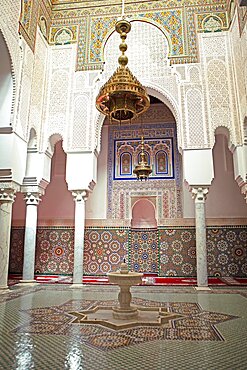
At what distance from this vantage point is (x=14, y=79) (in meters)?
5.47

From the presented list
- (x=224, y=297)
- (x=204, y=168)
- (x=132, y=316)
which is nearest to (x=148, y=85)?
(x=204, y=168)

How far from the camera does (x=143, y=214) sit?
8891mm

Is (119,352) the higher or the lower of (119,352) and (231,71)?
the lower

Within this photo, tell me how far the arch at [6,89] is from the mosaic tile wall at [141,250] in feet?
12.1

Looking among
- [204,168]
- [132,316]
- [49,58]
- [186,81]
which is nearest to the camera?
[132,316]

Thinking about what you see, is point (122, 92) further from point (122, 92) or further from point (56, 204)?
point (56, 204)

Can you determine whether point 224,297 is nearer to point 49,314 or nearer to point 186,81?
point 49,314

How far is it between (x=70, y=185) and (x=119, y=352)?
447 centimetres

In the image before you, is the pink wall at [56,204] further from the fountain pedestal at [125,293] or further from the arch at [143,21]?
the fountain pedestal at [125,293]

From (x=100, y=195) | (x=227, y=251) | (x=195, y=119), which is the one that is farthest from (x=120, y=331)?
(x=100, y=195)

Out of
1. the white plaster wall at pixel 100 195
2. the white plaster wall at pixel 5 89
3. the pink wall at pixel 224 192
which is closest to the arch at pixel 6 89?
the white plaster wall at pixel 5 89

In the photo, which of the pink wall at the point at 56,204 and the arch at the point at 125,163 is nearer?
the pink wall at the point at 56,204

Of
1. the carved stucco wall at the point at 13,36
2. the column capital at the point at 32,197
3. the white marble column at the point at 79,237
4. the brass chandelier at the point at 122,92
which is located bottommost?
the white marble column at the point at 79,237

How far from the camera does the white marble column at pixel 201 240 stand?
228 inches
